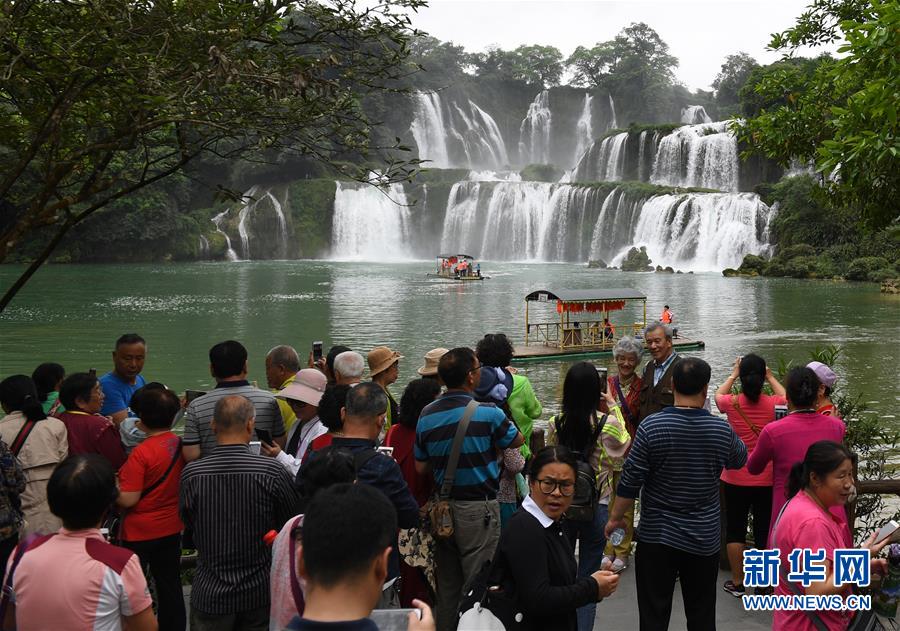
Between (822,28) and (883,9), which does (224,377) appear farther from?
(822,28)

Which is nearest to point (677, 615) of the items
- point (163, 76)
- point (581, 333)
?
point (163, 76)

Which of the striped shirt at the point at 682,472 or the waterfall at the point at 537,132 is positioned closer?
the striped shirt at the point at 682,472

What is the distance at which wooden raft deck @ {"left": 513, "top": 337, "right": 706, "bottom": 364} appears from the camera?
17.3 metres

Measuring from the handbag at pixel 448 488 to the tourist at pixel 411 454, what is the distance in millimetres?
148

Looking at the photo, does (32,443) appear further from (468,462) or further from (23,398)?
(468,462)

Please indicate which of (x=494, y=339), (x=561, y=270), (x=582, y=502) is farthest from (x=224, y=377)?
(x=561, y=270)

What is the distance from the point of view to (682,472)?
11.3ft

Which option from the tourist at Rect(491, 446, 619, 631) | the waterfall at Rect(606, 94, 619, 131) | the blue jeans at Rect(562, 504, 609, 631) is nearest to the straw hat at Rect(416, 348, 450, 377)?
the blue jeans at Rect(562, 504, 609, 631)

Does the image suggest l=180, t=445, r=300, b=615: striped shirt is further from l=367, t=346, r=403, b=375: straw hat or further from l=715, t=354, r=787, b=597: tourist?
l=715, t=354, r=787, b=597: tourist

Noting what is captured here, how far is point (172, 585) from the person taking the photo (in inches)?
141

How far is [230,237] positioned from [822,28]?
167 ft

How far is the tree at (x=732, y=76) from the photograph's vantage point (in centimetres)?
7356

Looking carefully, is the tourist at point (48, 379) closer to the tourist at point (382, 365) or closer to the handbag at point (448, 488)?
the tourist at point (382, 365)

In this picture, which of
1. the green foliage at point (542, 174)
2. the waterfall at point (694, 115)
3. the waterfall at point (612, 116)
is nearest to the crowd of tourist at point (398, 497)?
the green foliage at point (542, 174)
